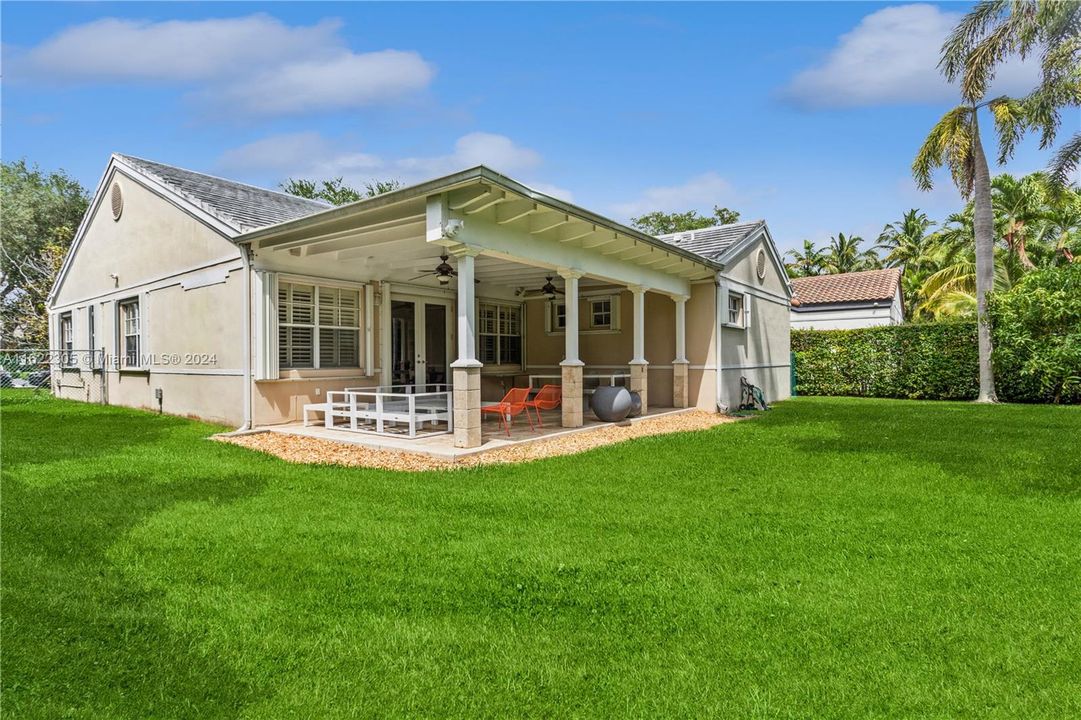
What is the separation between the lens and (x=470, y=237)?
7.63m

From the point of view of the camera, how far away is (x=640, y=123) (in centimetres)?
1625

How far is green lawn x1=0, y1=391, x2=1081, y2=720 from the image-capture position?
2.41m

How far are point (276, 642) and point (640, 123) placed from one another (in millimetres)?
16114

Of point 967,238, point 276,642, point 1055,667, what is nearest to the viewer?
point 1055,667

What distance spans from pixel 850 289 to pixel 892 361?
8773 millimetres

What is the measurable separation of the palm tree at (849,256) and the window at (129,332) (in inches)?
1547

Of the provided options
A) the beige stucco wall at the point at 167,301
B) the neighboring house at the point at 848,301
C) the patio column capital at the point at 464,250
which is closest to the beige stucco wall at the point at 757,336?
the neighboring house at the point at 848,301

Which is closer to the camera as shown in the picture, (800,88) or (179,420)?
(179,420)

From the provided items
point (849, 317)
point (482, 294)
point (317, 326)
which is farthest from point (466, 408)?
point (849, 317)

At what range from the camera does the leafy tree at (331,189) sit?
38.4 m

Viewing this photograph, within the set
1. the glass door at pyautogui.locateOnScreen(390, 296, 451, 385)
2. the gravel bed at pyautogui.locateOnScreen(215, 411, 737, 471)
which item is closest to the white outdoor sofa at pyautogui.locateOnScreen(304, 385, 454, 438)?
the gravel bed at pyautogui.locateOnScreen(215, 411, 737, 471)

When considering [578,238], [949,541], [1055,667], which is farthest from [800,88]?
[1055,667]

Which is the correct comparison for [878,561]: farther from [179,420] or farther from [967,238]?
[967,238]

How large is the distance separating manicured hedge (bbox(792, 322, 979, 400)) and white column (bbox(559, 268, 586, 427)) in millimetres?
12466
